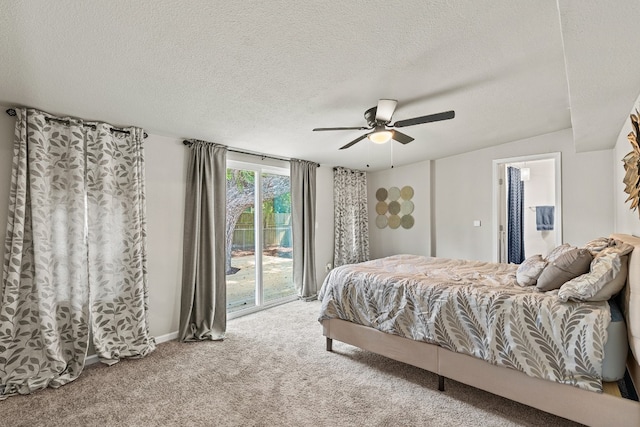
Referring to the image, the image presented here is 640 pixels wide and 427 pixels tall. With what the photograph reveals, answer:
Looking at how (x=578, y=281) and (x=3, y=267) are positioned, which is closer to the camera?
(x=578, y=281)

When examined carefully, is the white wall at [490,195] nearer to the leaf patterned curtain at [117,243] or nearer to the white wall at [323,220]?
the white wall at [323,220]

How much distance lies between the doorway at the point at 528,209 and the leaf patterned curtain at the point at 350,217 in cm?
230

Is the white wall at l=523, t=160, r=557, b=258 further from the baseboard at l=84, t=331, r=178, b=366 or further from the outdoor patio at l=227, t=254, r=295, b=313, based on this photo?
the baseboard at l=84, t=331, r=178, b=366

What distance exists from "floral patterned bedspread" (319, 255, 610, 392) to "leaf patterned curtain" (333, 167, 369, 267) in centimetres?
238

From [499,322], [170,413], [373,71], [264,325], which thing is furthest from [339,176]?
[170,413]

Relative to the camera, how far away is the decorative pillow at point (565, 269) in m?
2.10

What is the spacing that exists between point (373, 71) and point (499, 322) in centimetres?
204

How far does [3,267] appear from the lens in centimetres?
245

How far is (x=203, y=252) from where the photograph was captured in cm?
364

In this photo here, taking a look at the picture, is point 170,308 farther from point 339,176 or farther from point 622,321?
point 622,321

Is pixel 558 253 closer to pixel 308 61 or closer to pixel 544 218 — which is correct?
pixel 308 61

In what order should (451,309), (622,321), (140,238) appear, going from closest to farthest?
1. (622,321)
2. (451,309)
3. (140,238)

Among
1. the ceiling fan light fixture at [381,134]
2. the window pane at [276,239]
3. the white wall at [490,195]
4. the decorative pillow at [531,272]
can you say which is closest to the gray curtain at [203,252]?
the window pane at [276,239]

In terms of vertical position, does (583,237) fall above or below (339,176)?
below
